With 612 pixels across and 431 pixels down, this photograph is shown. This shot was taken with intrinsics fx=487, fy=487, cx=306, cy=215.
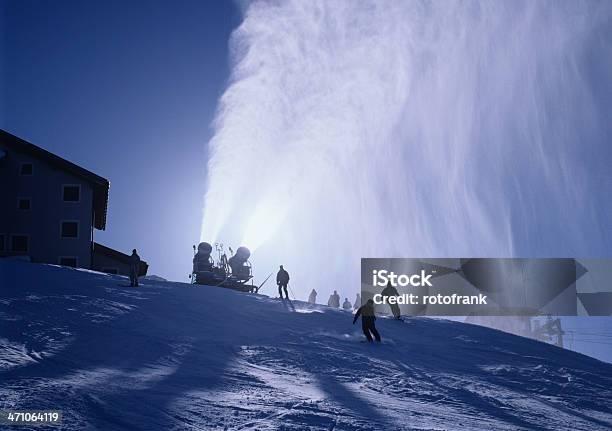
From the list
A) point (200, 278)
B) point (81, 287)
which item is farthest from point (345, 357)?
point (200, 278)

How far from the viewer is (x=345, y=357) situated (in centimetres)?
1230

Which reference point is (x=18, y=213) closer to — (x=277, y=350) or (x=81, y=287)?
(x=81, y=287)

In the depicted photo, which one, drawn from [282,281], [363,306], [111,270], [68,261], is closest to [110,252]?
[111,270]

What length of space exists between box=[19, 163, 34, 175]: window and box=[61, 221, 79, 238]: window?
4.68m

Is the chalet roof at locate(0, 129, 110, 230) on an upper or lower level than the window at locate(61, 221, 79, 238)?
upper

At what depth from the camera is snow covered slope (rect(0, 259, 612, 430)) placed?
24.9 feet

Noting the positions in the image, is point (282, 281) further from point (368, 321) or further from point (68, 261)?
point (68, 261)

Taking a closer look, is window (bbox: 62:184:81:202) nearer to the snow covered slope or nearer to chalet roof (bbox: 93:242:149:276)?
chalet roof (bbox: 93:242:149:276)

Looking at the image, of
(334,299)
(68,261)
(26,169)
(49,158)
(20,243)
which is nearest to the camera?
(20,243)

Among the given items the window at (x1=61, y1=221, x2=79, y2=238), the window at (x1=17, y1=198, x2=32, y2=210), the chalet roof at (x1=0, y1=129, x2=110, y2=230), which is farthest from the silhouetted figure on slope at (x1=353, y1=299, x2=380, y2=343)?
the window at (x1=17, y1=198, x2=32, y2=210)

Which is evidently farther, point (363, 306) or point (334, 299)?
point (334, 299)

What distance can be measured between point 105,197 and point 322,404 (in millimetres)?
37264

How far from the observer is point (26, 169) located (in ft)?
117

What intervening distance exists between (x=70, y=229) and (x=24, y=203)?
12.5 ft
